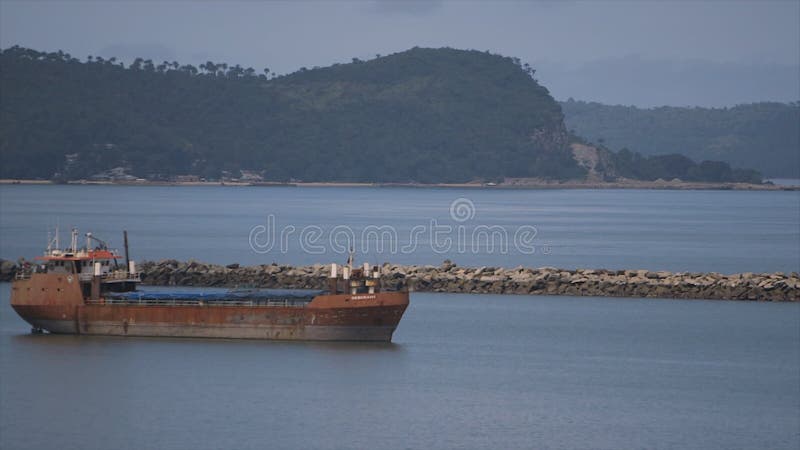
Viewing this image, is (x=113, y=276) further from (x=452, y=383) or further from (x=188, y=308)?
(x=452, y=383)

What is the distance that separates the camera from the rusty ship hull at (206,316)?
43.5 m

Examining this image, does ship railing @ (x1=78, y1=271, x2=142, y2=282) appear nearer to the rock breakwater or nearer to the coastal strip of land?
the coastal strip of land

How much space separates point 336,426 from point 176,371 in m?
8.01

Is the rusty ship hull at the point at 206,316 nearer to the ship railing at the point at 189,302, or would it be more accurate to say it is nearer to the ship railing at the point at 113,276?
the ship railing at the point at 189,302

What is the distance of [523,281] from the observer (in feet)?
199

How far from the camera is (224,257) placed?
81125 mm

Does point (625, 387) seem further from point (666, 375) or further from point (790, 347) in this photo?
point (790, 347)

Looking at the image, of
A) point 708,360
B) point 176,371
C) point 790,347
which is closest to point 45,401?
point 176,371

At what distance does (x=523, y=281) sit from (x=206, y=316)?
1978 centimetres

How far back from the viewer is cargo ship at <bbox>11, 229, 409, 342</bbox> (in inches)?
1714

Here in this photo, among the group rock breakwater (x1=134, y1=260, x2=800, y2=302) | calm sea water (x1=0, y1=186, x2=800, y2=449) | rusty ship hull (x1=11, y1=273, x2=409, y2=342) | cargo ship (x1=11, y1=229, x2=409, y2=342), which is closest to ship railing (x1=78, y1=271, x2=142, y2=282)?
cargo ship (x1=11, y1=229, x2=409, y2=342)

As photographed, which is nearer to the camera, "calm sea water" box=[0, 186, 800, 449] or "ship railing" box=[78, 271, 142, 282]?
"calm sea water" box=[0, 186, 800, 449]

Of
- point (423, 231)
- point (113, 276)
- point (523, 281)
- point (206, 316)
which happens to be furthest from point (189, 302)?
point (423, 231)

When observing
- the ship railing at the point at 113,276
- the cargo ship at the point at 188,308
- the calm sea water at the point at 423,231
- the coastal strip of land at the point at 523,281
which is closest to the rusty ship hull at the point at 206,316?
the cargo ship at the point at 188,308
